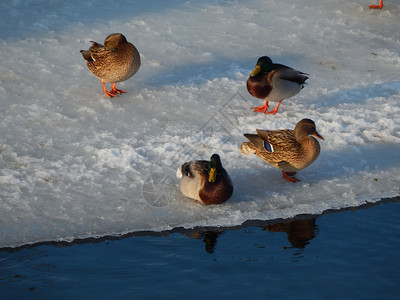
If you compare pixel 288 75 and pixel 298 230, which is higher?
pixel 288 75

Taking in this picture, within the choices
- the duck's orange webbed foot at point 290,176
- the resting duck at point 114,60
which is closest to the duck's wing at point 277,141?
→ the duck's orange webbed foot at point 290,176

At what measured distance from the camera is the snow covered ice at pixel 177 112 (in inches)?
207

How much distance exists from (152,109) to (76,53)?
6.04ft

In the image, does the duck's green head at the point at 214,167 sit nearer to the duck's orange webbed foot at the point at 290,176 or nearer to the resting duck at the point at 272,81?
the duck's orange webbed foot at the point at 290,176

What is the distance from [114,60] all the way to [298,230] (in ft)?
10.2

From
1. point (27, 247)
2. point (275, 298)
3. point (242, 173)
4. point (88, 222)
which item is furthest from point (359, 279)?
point (27, 247)

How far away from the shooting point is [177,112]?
22.7 ft

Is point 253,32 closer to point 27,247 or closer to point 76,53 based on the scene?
point 76,53

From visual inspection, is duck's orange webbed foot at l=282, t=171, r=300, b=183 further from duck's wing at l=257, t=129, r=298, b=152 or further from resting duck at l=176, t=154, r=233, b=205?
resting duck at l=176, t=154, r=233, b=205

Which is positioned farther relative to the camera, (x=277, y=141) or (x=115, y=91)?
(x=115, y=91)

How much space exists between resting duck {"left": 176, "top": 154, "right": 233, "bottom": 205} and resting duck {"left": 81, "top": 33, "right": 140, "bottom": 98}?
2.15 m

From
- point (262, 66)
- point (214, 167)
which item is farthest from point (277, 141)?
point (262, 66)

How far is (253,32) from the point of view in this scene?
9.02 metres

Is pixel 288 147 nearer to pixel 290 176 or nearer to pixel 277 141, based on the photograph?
pixel 277 141
